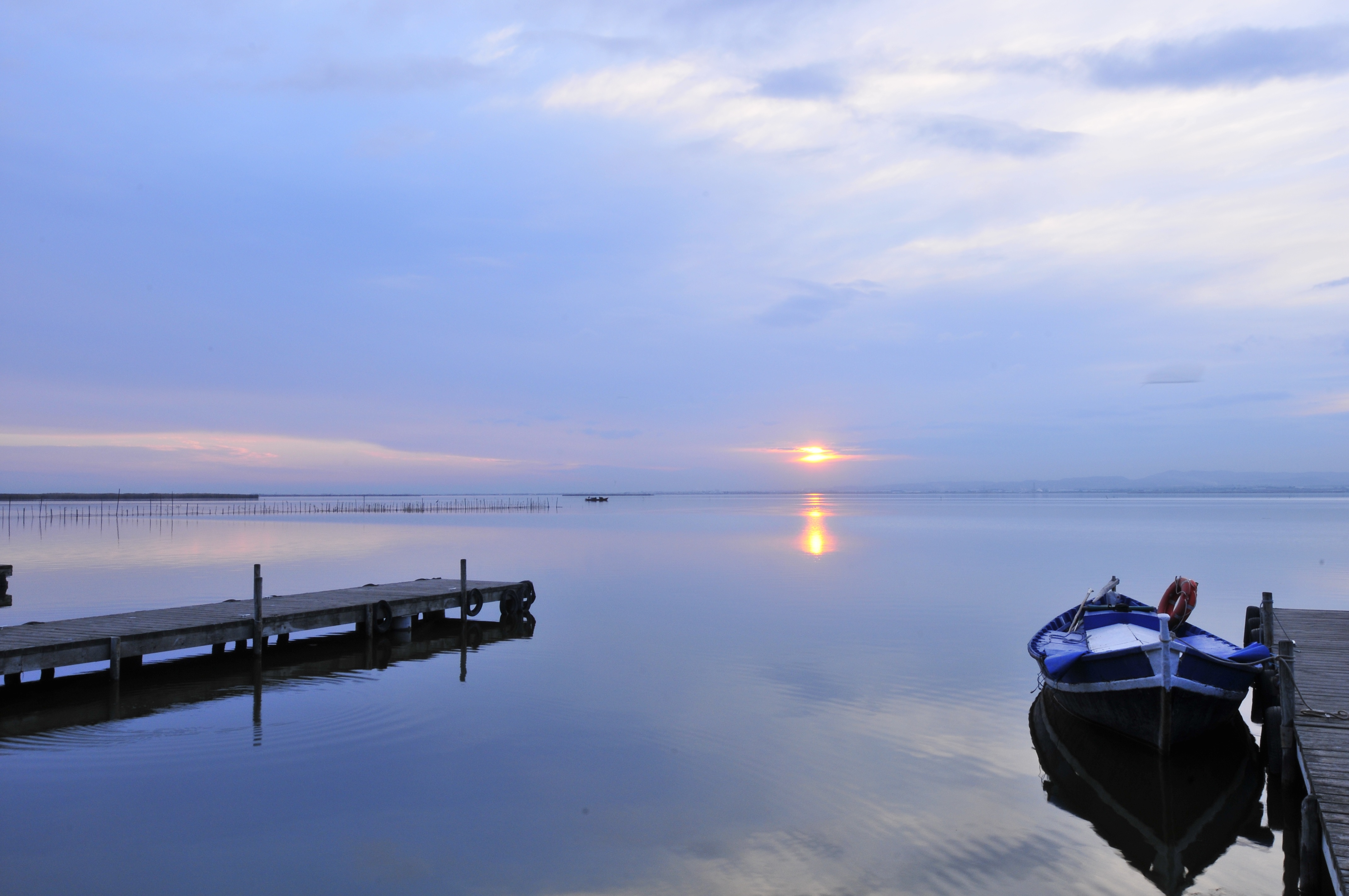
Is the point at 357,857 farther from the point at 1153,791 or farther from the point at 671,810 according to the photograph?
the point at 1153,791

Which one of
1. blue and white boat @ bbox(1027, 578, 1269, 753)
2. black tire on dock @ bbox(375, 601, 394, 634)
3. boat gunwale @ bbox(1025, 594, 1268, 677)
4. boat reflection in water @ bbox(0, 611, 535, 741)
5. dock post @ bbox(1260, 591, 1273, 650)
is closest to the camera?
blue and white boat @ bbox(1027, 578, 1269, 753)

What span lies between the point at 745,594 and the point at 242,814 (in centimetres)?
2081

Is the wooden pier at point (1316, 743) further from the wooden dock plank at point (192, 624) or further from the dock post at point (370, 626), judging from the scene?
the dock post at point (370, 626)

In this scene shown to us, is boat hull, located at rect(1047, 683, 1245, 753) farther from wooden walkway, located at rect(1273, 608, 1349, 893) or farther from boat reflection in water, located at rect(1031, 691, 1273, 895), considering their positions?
wooden walkway, located at rect(1273, 608, 1349, 893)

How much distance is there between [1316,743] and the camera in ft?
29.3

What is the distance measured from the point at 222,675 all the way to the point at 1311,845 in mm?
16750

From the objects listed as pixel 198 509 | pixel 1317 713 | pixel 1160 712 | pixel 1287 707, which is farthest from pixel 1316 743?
pixel 198 509

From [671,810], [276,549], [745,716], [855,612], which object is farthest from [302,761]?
[276,549]

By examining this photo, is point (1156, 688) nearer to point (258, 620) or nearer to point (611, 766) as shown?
point (611, 766)

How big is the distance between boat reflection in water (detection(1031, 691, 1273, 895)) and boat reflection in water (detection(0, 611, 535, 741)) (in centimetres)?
1075

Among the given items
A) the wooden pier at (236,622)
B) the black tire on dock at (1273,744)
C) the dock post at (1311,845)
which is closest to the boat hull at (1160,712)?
the black tire on dock at (1273,744)

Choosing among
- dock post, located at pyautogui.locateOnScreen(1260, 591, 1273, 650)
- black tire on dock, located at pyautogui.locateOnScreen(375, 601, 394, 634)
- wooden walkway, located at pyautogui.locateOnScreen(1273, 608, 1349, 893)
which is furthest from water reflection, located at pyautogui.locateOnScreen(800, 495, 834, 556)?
dock post, located at pyautogui.locateOnScreen(1260, 591, 1273, 650)

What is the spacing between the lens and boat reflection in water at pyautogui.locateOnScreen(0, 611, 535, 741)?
13570mm

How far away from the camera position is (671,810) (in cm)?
970
